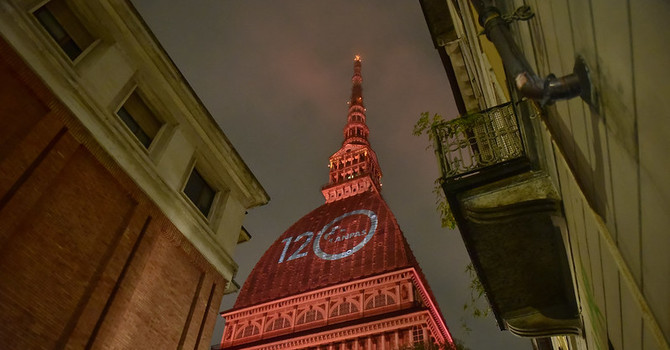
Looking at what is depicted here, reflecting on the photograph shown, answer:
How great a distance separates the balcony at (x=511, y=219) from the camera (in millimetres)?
6410

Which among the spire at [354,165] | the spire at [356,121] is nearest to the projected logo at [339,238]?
the spire at [354,165]

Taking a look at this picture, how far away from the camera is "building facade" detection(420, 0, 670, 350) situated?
201cm

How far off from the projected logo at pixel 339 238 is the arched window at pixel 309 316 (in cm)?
857

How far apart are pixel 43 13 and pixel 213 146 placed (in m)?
5.25

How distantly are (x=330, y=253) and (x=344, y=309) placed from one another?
11.3 m

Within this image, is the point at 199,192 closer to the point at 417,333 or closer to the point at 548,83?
the point at 548,83

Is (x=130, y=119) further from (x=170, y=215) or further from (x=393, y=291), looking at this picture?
(x=393, y=291)

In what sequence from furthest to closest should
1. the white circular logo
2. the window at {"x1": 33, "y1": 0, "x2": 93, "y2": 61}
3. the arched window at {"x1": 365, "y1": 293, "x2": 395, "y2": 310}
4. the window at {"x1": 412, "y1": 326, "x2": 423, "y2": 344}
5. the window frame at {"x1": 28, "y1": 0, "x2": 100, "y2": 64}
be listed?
the white circular logo < the arched window at {"x1": 365, "y1": 293, "x2": 395, "y2": 310} < the window at {"x1": 412, "y1": 326, "x2": 423, "y2": 344} < the window at {"x1": 33, "y1": 0, "x2": 93, "y2": 61} < the window frame at {"x1": 28, "y1": 0, "x2": 100, "y2": 64}

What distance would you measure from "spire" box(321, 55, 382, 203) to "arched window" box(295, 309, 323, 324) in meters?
31.2

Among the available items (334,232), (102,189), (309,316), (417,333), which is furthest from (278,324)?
(102,189)

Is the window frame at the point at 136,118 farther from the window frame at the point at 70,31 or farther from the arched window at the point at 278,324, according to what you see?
the arched window at the point at 278,324

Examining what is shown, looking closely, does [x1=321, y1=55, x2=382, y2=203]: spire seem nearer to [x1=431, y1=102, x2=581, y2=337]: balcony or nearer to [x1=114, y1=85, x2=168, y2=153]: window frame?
[x1=114, y1=85, x2=168, y2=153]: window frame

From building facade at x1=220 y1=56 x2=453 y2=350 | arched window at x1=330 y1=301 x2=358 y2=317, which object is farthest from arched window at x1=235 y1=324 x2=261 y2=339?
arched window at x1=330 y1=301 x2=358 y2=317

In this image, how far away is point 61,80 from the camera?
8828 millimetres
